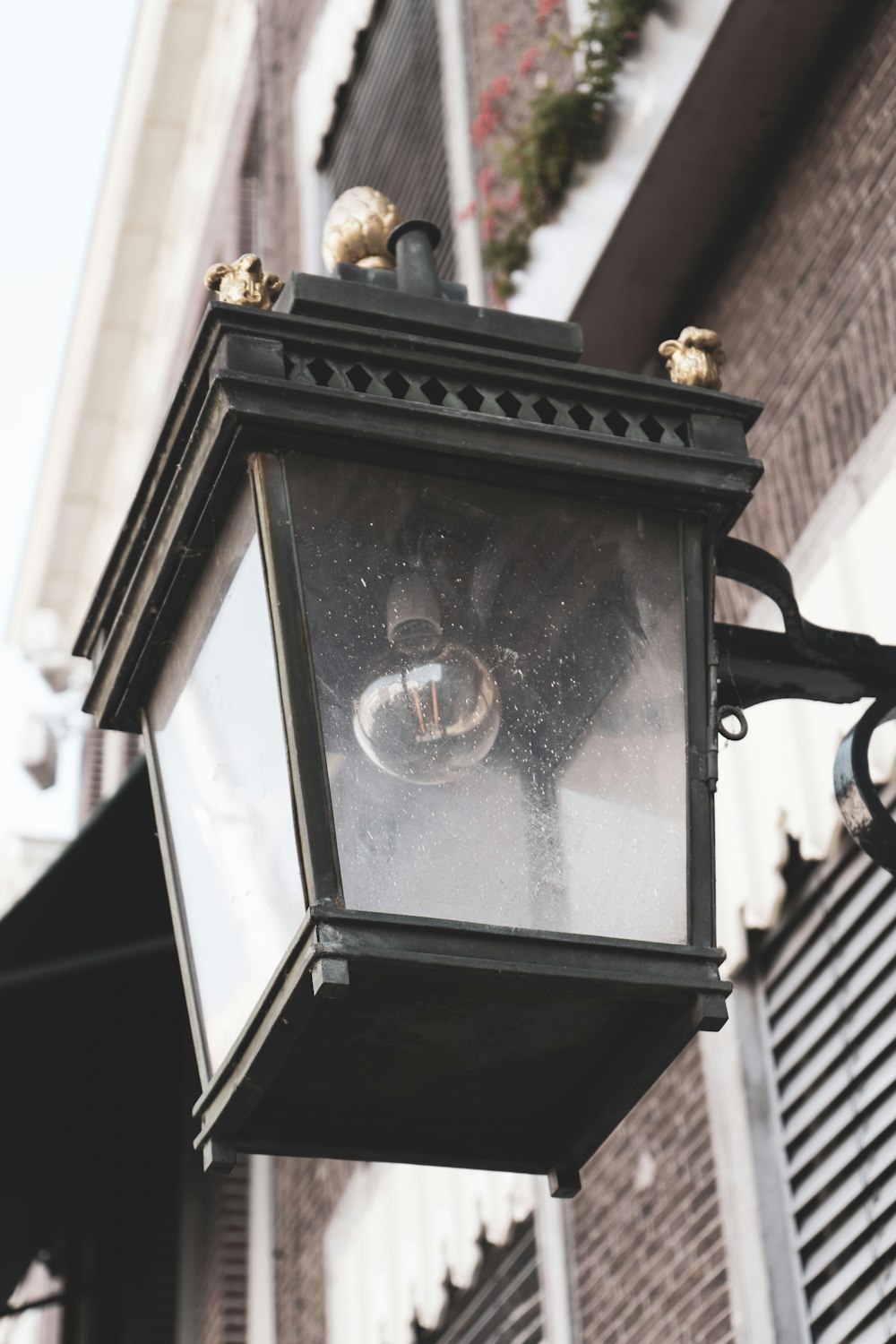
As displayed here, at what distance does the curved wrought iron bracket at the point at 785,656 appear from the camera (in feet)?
8.76

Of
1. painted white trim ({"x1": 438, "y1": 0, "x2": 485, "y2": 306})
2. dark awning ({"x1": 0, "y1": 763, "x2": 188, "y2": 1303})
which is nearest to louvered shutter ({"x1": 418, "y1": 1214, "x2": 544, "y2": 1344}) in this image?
dark awning ({"x1": 0, "y1": 763, "x2": 188, "y2": 1303})

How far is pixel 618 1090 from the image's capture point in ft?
7.36

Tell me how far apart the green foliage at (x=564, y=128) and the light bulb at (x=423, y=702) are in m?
3.81

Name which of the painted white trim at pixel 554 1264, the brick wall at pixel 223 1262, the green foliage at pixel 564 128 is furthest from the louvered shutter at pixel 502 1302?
the green foliage at pixel 564 128

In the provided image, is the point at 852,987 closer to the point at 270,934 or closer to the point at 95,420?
the point at 270,934

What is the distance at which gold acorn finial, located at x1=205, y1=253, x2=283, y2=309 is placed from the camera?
2385 mm

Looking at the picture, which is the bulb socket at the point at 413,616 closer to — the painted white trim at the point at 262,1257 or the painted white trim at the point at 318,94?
the painted white trim at the point at 262,1257

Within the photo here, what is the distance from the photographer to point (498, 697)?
2252 millimetres

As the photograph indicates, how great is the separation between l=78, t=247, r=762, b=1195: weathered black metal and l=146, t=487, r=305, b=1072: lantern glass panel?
31 millimetres

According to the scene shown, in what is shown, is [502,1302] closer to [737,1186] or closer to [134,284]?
[737,1186]

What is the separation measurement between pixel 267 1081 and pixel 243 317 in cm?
82

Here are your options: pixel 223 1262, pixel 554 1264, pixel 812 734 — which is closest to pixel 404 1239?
pixel 554 1264

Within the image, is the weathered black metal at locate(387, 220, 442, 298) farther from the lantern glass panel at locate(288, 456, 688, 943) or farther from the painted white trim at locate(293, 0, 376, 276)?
the painted white trim at locate(293, 0, 376, 276)

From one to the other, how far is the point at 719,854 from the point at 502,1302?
1852mm
